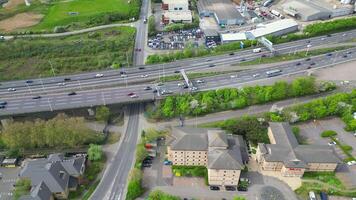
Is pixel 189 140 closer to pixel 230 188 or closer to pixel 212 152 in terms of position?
pixel 212 152

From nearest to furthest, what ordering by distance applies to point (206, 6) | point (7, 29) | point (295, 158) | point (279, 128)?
point (295, 158) → point (279, 128) → point (7, 29) → point (206, 6)

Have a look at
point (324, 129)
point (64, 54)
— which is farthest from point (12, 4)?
point (324, 129)

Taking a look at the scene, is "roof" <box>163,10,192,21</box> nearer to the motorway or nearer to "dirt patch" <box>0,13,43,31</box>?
the motorway

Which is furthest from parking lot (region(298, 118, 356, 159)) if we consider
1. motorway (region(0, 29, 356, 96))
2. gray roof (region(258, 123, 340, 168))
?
motorway (region(0, 29, 356, 96))

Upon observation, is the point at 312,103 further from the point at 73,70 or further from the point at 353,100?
the point at 73,70

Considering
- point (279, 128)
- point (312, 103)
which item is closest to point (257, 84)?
point (312, 103)

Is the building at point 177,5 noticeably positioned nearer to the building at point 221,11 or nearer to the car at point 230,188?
the building at point 221,11
